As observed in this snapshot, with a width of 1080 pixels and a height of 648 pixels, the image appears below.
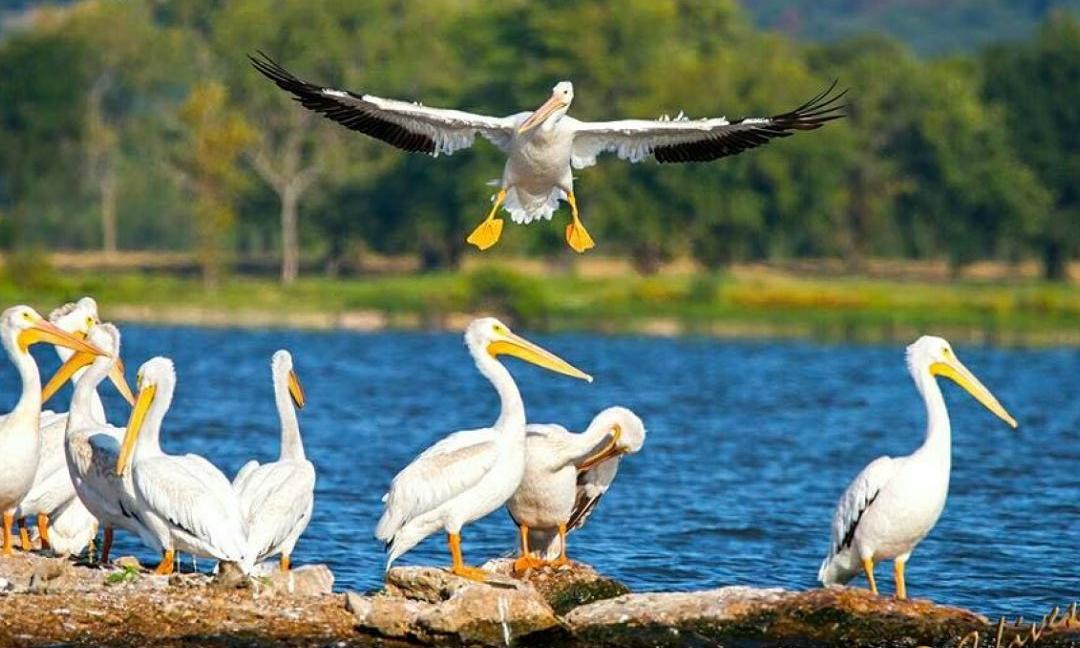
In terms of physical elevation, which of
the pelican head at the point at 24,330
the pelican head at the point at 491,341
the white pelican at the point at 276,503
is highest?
the pelican head at the point at 491,341

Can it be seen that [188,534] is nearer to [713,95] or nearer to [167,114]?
[713,95]

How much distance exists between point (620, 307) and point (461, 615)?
3359 cm

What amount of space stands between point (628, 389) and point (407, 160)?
27179mm

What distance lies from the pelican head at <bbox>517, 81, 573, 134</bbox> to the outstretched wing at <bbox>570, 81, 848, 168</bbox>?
182 mm

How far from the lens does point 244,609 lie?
8.31m

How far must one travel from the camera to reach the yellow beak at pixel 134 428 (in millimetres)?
9086

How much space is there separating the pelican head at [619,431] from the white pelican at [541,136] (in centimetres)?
208

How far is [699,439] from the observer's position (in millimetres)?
22625

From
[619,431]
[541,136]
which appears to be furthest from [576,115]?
[619,431]

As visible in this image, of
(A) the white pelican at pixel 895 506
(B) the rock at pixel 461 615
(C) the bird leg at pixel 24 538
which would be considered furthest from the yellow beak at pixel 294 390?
(A) the white pelican at pixel 895 506

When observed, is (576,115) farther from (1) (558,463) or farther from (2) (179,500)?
(2) (179,500)

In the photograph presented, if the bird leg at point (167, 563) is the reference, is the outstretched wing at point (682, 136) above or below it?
above

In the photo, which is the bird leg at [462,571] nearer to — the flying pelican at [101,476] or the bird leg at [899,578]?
the flying pelican at [101,476]

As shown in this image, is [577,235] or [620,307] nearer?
[577,235]
